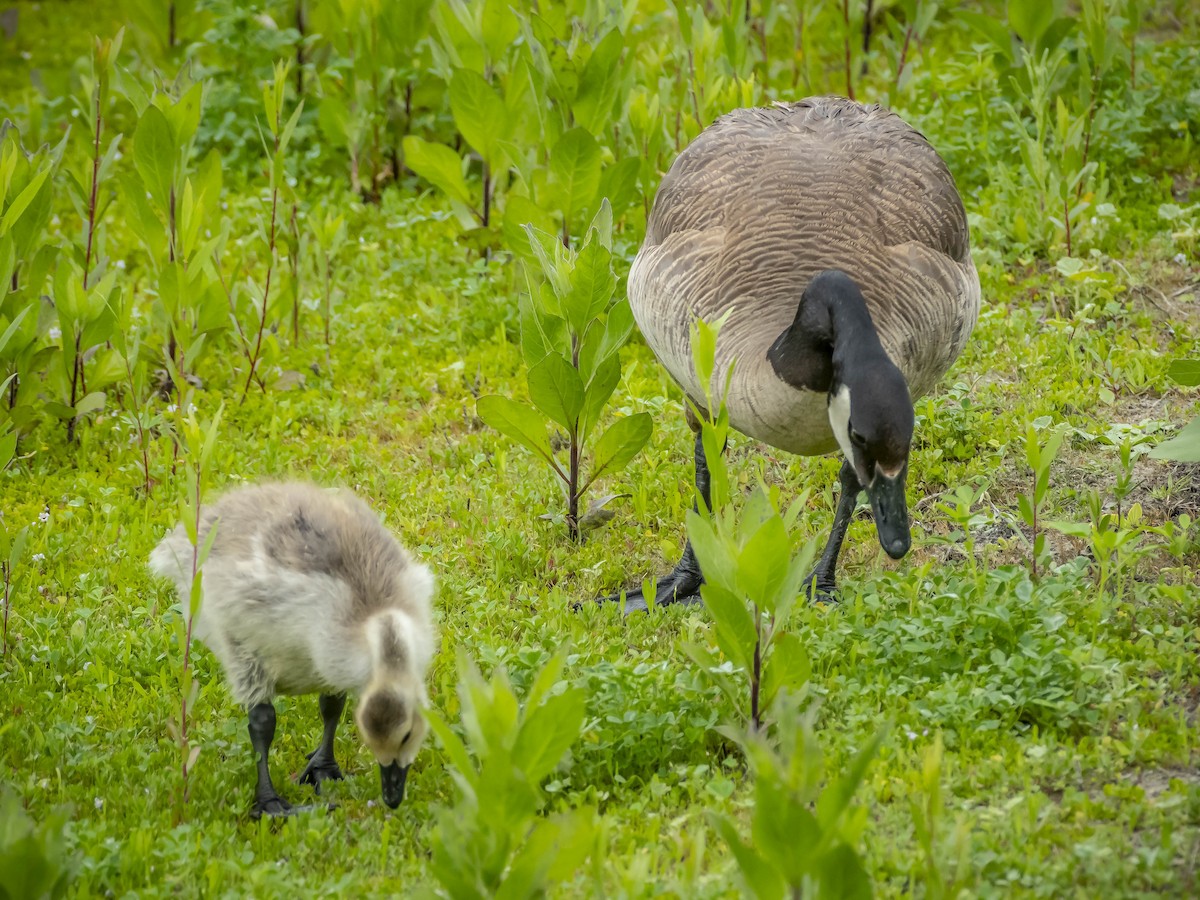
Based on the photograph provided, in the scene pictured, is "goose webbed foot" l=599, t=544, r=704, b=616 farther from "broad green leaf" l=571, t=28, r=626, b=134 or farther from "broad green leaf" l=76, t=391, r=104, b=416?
"broad green leaf" l=76, t=391, r=104, b=416

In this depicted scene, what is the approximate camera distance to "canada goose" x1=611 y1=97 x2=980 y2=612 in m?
4.51

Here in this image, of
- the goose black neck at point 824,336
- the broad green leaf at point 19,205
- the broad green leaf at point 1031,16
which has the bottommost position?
the goose black neck at point 824,336

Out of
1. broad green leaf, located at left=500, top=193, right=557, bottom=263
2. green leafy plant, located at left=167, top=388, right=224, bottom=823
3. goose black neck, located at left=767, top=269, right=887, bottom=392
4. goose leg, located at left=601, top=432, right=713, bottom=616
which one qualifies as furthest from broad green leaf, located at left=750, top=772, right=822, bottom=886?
broad green leaf, located at left=500, top=193, right=557, bottom=263

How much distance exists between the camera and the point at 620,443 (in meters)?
5.86

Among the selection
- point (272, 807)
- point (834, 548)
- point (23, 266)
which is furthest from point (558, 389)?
point (23, 266)

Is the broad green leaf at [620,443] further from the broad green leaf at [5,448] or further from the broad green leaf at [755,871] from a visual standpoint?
the broad green leaf at [755,871]

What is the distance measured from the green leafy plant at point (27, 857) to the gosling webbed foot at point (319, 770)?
1385 mm

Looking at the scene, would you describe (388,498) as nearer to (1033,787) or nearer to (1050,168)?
(1033,787)

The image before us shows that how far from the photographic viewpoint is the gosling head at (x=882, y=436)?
4336mm

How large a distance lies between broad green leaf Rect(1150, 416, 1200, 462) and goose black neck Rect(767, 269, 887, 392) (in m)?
1.18

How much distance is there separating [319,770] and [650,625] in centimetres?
146

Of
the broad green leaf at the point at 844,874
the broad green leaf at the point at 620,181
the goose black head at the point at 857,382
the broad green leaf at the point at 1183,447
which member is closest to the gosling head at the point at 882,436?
the goose black head at the point at 857,382

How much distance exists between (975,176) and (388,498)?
4.59 m

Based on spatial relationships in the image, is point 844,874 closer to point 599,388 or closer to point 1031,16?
point 599,388
